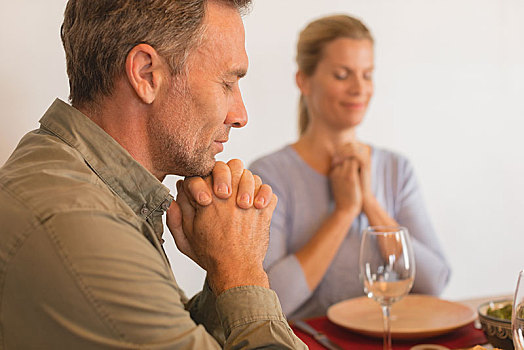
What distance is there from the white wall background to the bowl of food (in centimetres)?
102

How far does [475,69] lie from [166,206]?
6.97 feet

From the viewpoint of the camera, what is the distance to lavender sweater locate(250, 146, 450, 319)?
5.75 feet

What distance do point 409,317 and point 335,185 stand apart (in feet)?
2.08

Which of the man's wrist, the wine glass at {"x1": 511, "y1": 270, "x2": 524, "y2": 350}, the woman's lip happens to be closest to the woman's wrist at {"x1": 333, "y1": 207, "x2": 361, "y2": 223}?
the woman's lip

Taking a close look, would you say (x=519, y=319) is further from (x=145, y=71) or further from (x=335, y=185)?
(x=335, y=185)

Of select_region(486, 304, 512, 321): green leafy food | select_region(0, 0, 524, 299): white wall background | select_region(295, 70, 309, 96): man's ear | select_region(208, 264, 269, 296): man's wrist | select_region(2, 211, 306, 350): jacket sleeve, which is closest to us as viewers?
select_region(2, 211, 306, 350): jacket sleeve

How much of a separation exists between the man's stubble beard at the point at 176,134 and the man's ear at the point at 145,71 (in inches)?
1.1

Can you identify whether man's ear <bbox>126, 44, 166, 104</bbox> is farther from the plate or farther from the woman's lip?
the woman's lip

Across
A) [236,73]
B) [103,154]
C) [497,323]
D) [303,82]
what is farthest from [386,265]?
[303,82]

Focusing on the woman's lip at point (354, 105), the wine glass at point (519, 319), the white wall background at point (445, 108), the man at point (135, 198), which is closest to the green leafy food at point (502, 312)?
the wine glass at point (519, 319)

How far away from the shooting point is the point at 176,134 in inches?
41.2

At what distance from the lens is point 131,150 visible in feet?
3.38

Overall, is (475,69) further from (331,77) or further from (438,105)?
(331,77)

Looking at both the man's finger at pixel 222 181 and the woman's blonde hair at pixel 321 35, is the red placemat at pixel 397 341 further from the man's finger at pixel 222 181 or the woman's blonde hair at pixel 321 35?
the woman's blonde hair at pixel 321 35
